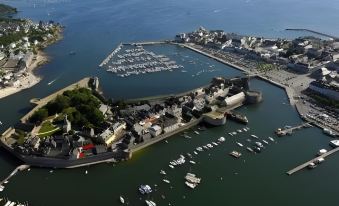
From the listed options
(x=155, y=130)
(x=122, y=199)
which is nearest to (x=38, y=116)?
(x=155, y=130)

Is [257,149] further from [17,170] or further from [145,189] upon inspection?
[17,170]

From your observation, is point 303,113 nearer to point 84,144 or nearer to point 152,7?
point 84,144

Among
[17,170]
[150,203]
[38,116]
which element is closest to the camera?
[150,203]

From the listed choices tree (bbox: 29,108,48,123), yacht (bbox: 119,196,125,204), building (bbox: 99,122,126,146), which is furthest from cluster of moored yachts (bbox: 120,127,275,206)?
tree (bbox: 29,108,48,123)

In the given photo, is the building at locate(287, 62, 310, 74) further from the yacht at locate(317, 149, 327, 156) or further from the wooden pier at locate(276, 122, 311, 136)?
the yacht at locate(317, 149, 327, 156)

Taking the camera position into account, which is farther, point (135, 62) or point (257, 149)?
point (135, 62)

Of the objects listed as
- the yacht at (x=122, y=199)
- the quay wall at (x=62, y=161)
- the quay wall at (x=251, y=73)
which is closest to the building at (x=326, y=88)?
the quay wall at (x=251, y=73)

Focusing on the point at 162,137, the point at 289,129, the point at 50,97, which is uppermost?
the point at 50,97

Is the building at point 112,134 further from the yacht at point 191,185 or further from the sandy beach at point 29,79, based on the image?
the sandy beach at point 29,79
